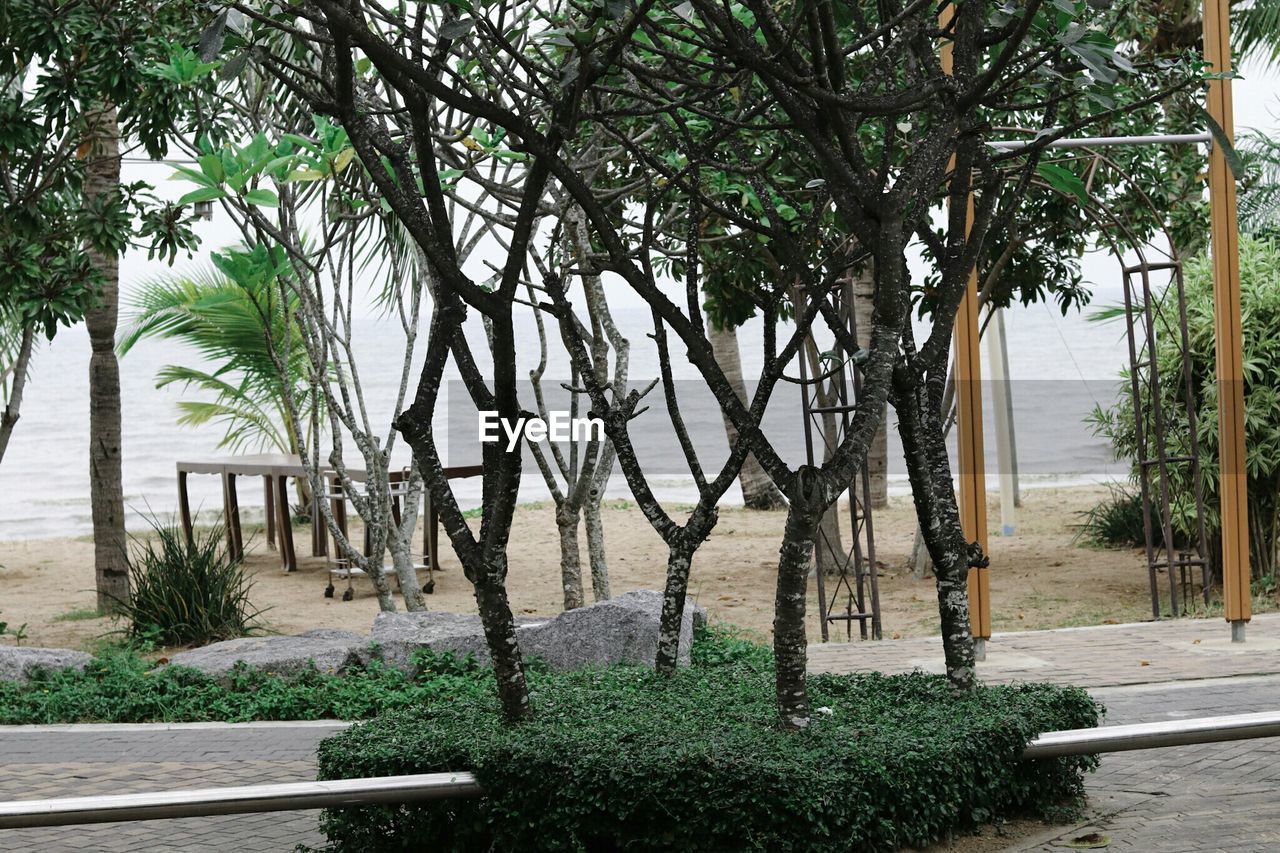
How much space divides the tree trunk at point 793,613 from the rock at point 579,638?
245 cm

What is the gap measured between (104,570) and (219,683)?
253cm

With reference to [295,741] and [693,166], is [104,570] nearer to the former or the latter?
[295,741]

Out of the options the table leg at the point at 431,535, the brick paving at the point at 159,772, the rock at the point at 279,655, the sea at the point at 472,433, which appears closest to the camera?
the brick paving at the point at 159,772

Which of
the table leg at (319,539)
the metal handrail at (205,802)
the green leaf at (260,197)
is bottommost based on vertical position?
the metal handrail at (205,802)

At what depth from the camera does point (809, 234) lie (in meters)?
4.80

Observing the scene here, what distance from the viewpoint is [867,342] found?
11.3 metres

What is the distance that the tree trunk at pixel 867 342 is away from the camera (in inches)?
444

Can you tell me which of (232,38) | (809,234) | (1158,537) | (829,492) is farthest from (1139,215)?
(232,38)

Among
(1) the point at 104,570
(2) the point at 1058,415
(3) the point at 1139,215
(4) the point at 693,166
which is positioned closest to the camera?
(4) the point at 693,166

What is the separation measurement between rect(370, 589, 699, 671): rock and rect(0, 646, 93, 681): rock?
5.09 feet

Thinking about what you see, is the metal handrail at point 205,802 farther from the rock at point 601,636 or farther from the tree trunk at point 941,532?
the rock at point 601,636

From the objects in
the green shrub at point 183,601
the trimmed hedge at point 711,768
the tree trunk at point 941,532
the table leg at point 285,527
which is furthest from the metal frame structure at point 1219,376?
the table leg at point 285,527

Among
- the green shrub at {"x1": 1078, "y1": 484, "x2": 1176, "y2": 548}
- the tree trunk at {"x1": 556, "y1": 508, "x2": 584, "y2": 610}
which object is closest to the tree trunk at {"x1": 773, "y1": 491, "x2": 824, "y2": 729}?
the tree trunk at {"x1": 556, "y1": 508, "x2": 584, "y2": 610}

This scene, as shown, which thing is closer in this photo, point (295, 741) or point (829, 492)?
point (829, 492)
